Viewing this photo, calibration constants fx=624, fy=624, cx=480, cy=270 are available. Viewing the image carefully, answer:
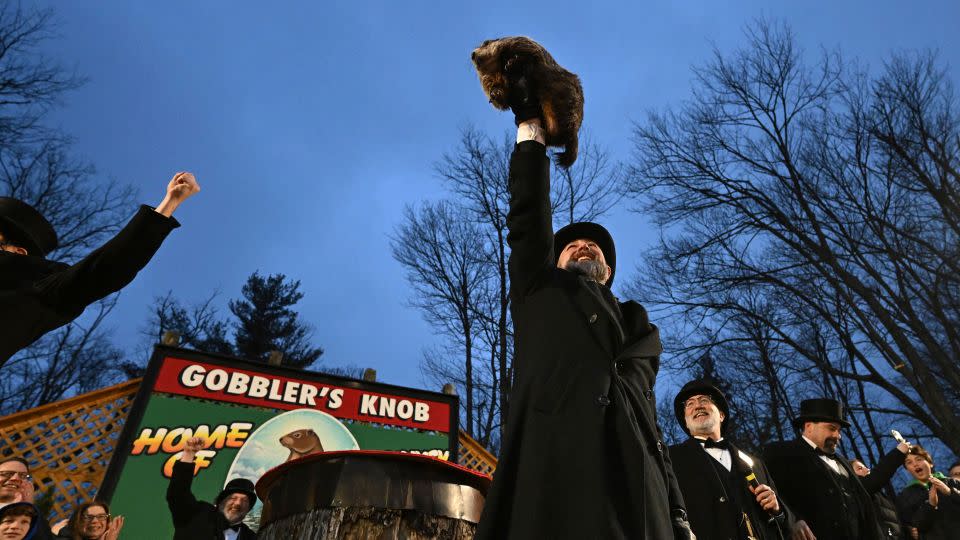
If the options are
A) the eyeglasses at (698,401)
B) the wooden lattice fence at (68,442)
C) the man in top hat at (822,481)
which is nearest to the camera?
the eyeglasses at (698,401)

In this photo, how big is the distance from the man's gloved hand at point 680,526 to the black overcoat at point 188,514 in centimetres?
455

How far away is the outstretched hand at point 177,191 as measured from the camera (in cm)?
254

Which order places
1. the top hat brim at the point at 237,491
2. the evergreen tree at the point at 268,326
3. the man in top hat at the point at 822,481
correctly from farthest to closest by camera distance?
1. the evergreen tree at the point at 268,326
2. the top hat brim at the point at 237,491
3. the man in top hat at the point at 822,481

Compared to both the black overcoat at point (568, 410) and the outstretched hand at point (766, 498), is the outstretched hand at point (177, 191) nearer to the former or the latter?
the black overcoat at point (568, 410)

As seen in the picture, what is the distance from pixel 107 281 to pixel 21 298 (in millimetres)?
297

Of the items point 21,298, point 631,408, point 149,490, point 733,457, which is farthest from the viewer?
→ point 149,490

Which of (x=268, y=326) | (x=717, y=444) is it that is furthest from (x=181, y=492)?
(x=268, y=326)

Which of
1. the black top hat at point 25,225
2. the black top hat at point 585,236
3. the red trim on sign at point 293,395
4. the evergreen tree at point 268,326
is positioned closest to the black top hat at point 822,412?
the black top hat at point 585,236

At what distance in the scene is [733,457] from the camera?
15.0ft

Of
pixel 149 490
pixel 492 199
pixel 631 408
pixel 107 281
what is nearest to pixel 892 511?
pixel 631 408

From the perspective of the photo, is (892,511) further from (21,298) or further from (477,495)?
(21,298)

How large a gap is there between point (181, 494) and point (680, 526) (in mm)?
4946

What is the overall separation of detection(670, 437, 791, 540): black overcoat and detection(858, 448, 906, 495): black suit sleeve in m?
2.45

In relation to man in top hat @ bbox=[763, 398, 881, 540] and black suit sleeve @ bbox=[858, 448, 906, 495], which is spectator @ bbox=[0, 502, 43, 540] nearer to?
man in top hat @ bbox=[763, 398, 881, 540]
